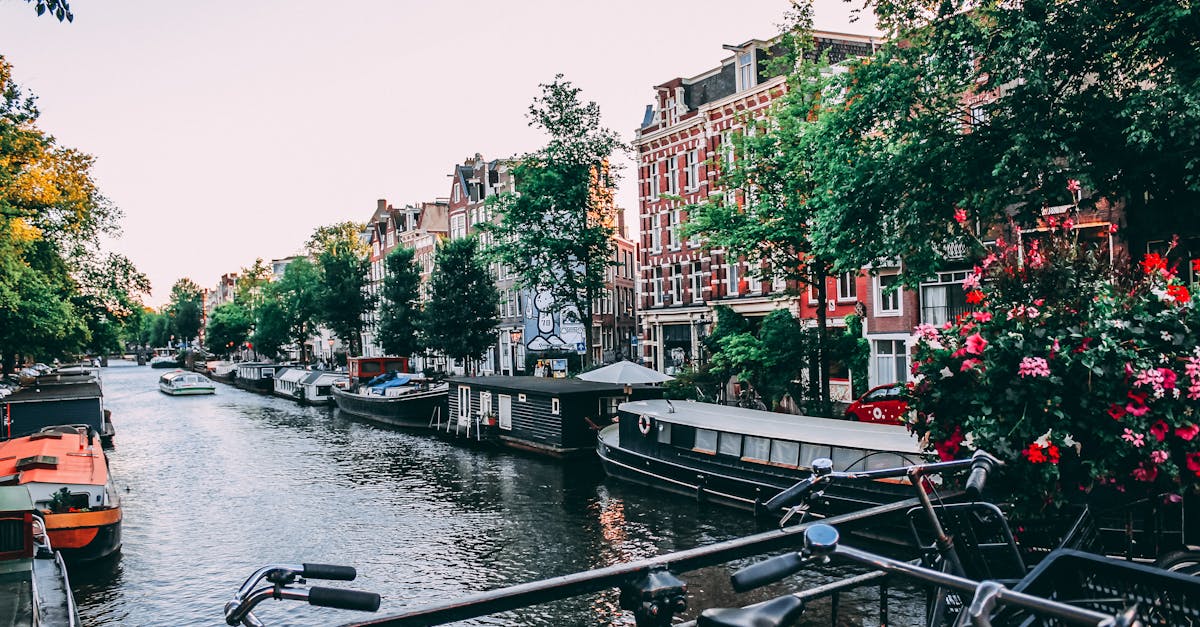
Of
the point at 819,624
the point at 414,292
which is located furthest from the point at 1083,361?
the point at 414,292

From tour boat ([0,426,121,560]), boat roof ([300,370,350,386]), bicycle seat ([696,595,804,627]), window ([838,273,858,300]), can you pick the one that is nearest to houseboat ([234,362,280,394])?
boat roof ([300,370,350,386])

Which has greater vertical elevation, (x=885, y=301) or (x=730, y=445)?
(x=885, y=301)

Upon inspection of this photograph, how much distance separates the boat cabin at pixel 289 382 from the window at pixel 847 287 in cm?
3969

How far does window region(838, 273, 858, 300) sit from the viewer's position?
35594 mm

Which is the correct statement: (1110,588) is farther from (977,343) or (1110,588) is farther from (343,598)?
(343,598)

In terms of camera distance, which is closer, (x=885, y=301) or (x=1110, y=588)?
(x=1110, y=588)

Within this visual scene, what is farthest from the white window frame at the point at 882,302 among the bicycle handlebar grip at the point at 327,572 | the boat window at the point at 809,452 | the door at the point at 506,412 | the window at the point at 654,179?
the bicycle handlebar grip at the point at 327,572

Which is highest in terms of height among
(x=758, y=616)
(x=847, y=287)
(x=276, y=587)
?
(x=847, y=287)

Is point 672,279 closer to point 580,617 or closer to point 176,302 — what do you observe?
point 580,617

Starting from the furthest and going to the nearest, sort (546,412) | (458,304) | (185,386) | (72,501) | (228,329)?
(228,329) → (185,386) → (458,304) → (546,412) → (72,501)

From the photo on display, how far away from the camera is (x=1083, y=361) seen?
5891 mm

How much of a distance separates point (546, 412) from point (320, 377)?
31384 mm

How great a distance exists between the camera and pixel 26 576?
1270 cm

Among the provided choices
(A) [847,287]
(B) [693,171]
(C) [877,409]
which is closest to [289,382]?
(B) [693,171]
